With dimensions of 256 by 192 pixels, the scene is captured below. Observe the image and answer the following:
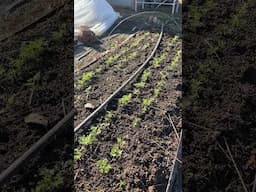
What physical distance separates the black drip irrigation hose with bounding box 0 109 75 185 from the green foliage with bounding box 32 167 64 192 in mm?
107

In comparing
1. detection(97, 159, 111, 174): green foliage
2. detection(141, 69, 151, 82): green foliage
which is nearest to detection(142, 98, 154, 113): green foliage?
detection(141, 69, 151, 82): green foliage

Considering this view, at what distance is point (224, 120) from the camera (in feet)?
8.64

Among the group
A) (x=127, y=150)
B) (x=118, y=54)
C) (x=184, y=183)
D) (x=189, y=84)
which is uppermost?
(x=118, y=54)

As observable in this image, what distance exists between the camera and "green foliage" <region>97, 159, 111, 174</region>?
2.25 m

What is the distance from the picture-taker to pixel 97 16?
2.56 metres

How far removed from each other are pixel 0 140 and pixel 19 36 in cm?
90

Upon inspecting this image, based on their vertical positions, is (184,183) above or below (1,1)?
below

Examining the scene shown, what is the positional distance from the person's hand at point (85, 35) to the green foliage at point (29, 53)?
551mm

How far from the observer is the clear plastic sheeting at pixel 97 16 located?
2536 mm

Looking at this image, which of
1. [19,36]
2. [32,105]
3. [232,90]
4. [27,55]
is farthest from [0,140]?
[232,90]

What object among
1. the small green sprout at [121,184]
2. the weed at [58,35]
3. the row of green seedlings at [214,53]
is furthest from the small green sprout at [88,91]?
the weed at [58,35]

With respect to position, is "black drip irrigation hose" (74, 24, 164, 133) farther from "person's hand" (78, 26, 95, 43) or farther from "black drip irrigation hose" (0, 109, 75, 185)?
"person's hand" (78, 26, 95, 43)

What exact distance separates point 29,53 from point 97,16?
0.65 m

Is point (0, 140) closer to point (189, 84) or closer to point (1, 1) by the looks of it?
point (189, 84)
